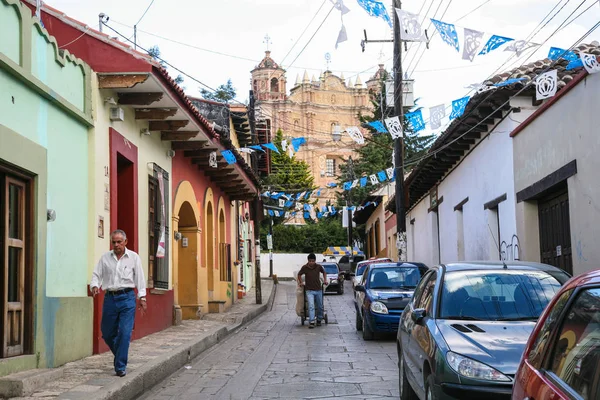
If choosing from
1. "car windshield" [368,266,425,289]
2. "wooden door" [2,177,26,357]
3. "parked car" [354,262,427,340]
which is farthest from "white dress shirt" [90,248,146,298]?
"car windshield" [368,266,425,289]

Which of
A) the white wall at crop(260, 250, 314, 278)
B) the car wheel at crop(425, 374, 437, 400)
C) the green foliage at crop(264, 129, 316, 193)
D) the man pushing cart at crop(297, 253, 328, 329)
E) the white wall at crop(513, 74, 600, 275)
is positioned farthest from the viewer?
the green foliage at crop(264, 129, 316, 193)

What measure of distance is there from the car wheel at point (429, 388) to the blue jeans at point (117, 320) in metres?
4.07

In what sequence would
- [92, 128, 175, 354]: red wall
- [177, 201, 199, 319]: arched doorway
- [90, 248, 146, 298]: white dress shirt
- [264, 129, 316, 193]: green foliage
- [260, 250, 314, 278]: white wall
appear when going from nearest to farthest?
[90, 248, 146, 298]: white dress shirt, [92, 128, 175, 354]: red wall, [177, 201, 199, 319]: arched doorway, [260, 250, 314, 278]: white wall, [264, 129, 316, 193]: green foliage

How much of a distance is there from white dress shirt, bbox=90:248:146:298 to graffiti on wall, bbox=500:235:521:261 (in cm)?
862

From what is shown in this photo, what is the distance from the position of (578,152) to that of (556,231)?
237 centimetres

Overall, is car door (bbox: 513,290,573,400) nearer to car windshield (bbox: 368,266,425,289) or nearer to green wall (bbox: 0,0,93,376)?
green wall (bbox: 0,0,93,376)

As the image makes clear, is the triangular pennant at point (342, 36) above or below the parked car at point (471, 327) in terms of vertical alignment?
above

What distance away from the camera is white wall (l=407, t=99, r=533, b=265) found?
1611 cm

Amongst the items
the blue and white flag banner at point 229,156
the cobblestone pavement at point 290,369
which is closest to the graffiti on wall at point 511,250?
the cobblestone pavement at point 290,369

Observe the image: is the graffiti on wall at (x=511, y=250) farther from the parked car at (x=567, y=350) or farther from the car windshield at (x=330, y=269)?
the car windshield at (x=330, y=269)

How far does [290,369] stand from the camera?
11.2 meters

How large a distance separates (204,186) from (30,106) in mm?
12341

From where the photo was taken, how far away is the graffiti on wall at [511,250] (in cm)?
1568

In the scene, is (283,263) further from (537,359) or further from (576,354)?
(576,354)
